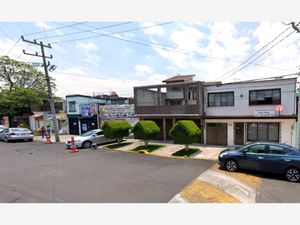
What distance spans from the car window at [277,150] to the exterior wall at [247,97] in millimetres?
6636

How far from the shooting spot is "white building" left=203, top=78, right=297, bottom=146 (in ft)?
45.0

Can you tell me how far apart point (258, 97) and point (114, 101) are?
18.3 metres

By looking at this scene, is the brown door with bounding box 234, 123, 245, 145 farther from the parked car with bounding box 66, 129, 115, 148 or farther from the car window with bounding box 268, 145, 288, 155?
the parked car with bounding box 66, 129, 115, 148

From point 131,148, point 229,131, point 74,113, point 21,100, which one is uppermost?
point 21,100

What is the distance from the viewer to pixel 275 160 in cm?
826

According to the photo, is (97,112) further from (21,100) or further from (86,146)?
(21,100)

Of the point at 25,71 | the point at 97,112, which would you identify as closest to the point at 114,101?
the point at 97,112

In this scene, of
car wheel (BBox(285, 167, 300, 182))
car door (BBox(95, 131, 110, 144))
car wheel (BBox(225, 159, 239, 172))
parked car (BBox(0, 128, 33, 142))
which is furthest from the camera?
parked car (BBox(0, 128, 33, 142))

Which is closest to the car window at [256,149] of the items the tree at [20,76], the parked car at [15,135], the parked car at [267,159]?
the parked car at [267,159]

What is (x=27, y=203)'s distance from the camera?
5.54 m

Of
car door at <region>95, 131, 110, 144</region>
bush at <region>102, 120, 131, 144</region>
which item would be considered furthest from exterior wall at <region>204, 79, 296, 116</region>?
car door at <region>95, 131, 110, 144</region>

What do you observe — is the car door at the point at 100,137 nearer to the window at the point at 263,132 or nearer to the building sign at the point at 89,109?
the building sign at the point at 89,109

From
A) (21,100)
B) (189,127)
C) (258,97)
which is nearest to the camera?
(189,127)

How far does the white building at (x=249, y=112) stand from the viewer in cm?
1372
